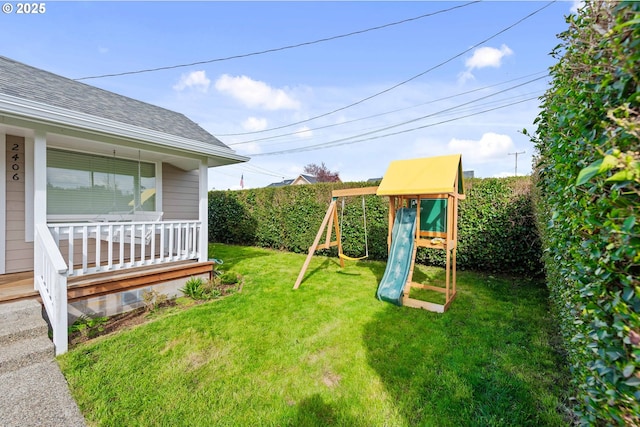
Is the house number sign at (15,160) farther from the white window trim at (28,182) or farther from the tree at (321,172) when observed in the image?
the tree at (321,172)

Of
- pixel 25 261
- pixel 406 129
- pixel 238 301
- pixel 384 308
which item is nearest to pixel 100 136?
pixel 25 261

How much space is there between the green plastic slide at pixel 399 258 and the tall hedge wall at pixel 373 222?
8.12 ft

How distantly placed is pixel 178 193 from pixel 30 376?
522 centimetres

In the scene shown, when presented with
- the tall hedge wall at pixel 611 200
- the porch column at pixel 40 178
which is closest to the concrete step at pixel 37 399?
the porch column at pixel 40 178

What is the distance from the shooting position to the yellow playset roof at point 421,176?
4332 millimetres

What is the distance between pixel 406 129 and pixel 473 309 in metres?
14.2

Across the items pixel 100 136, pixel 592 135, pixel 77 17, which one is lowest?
pixel 592 135

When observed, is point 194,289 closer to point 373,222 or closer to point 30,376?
point 30,376

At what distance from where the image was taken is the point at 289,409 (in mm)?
2270

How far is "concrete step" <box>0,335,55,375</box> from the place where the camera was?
2.65 meters

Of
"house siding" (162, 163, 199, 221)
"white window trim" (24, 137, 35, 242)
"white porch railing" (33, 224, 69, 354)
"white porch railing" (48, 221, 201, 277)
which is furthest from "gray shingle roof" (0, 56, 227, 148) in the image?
"white porch railing" (33, 224, 69, 354)

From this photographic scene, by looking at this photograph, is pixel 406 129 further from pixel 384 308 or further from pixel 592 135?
pixel 592 135

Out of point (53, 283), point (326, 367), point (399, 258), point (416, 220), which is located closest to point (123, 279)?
point (53, 283)

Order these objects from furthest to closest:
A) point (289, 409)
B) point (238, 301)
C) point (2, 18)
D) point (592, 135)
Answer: point (2, 18), point (238, 301), point (289, 409), point (592, 135)
